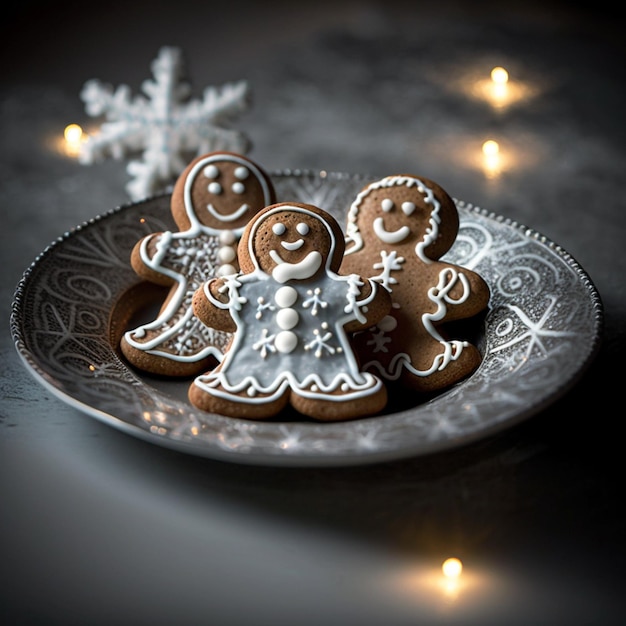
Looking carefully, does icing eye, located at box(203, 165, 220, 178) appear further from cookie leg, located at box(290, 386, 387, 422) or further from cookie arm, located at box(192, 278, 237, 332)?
cookie leg, located at box(290, 386, 387, 422)

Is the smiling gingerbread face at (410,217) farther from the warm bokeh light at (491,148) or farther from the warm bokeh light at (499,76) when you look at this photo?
the warm bokeh light at (499,76)

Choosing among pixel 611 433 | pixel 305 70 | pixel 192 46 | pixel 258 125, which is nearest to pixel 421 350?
pixel 611 433

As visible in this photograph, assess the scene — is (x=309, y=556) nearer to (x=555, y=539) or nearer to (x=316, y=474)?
(x=316, y=474)

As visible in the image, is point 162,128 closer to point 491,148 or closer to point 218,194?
point 218,194

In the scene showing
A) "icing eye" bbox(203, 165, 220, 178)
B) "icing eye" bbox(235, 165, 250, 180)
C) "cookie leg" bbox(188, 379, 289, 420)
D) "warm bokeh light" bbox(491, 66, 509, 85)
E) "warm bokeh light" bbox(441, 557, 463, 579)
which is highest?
"warm bokeh light" bbox(491, 66, 509, 85)

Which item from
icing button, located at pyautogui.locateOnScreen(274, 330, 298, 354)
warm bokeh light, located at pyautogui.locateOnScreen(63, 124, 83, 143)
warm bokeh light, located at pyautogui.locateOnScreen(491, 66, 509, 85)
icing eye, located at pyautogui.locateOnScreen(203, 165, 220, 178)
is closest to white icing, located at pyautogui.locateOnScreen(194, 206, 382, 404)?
icing button, located at pyautogui.locateOnScreen(274, 330, 298, 354)

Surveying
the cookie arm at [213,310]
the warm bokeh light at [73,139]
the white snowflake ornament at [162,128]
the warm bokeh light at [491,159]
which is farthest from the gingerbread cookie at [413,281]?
the warm bokeh light at [73,139]
